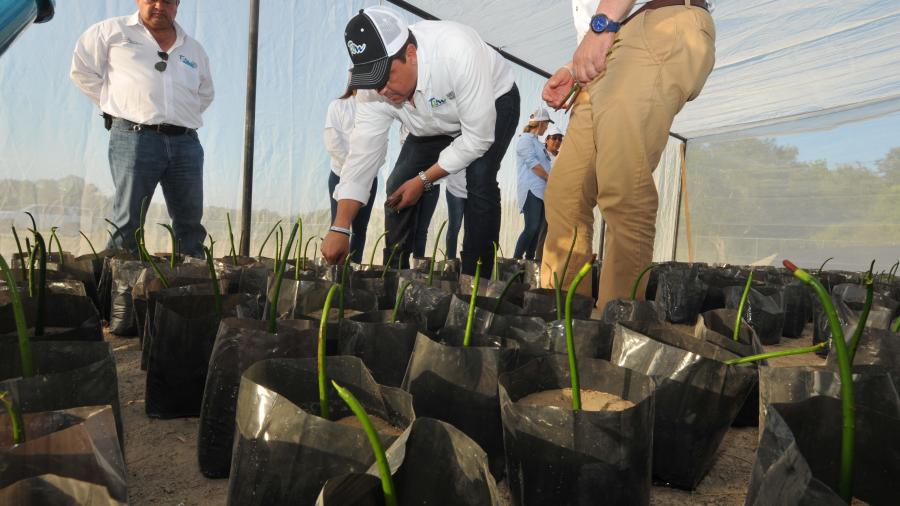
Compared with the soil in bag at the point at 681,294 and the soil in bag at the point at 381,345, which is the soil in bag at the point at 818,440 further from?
the soil in bag at the point at 681,294

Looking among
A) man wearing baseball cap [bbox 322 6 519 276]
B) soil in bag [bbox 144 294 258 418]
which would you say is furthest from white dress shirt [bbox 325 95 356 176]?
soil in bag [bbox 144 294 258 418]

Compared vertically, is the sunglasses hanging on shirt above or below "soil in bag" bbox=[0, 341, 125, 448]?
above

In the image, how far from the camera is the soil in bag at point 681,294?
2.24 m

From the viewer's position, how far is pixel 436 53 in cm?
201

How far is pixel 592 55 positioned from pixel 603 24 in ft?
0.29

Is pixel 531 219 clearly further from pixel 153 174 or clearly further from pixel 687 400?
pixel 687 400

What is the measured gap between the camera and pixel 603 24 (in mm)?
1547

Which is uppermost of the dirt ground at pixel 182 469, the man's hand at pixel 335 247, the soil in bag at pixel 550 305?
the man's hand at pixel 335 247

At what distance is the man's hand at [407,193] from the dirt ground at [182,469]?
1348 mm

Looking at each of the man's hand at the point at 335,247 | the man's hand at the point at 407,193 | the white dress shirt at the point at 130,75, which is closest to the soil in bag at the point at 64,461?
the man's hand at the point at 335,247

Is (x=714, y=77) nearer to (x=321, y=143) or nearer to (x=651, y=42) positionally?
(x=321, y=143)

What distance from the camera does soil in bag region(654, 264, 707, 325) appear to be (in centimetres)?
224

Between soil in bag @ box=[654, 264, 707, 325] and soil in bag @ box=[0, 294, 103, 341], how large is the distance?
1.98 metres

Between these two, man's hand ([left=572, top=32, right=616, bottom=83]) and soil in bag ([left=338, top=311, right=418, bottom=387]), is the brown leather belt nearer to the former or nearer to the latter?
man's hand ([left=572, top=32, right=616, bottom=83])
